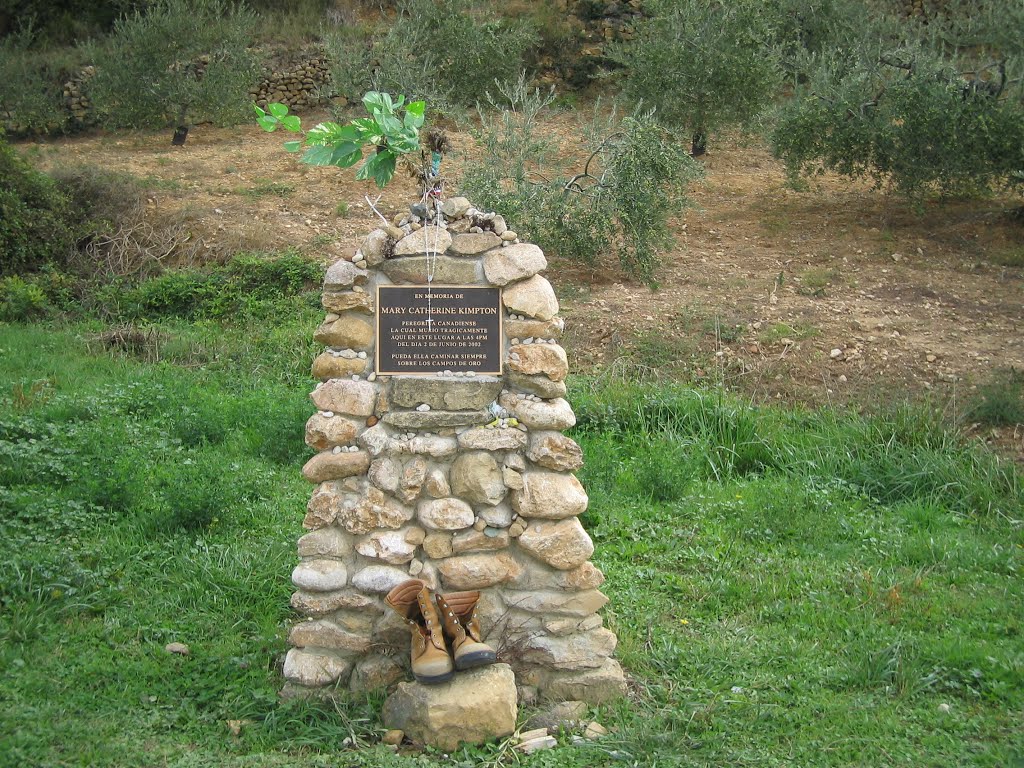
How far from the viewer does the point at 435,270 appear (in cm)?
434

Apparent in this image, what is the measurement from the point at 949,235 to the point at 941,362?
314 cm

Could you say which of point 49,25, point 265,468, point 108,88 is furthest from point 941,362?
point 49,25

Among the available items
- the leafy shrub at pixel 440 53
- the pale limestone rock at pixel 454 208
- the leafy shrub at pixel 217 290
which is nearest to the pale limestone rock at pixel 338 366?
the pale limestone rock at pixel 454 208

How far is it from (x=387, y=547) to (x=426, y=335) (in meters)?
0.91

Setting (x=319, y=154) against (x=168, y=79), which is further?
(x=168, y=79)

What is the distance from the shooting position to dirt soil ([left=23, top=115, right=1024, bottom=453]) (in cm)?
808

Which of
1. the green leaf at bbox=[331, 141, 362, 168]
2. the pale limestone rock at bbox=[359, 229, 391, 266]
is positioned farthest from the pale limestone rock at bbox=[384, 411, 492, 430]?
the green leaf at bbox=[331, 141, 362, 168]

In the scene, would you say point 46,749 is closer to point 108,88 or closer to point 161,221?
point 161,221

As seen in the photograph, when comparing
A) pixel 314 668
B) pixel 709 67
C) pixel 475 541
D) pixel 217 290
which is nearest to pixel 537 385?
pixel 475 541

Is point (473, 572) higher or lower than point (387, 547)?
lower

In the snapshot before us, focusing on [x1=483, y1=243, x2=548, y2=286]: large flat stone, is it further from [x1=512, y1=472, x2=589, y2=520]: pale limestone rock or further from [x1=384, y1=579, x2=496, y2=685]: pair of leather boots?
[x1=384, y1=579, x2=496, y2=685]: pair of leather boots

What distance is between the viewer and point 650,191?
9.50 metres

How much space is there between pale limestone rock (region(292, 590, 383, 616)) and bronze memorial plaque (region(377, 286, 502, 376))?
37.4 inches

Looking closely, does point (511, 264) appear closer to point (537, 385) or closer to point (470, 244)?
point (470, 244)
